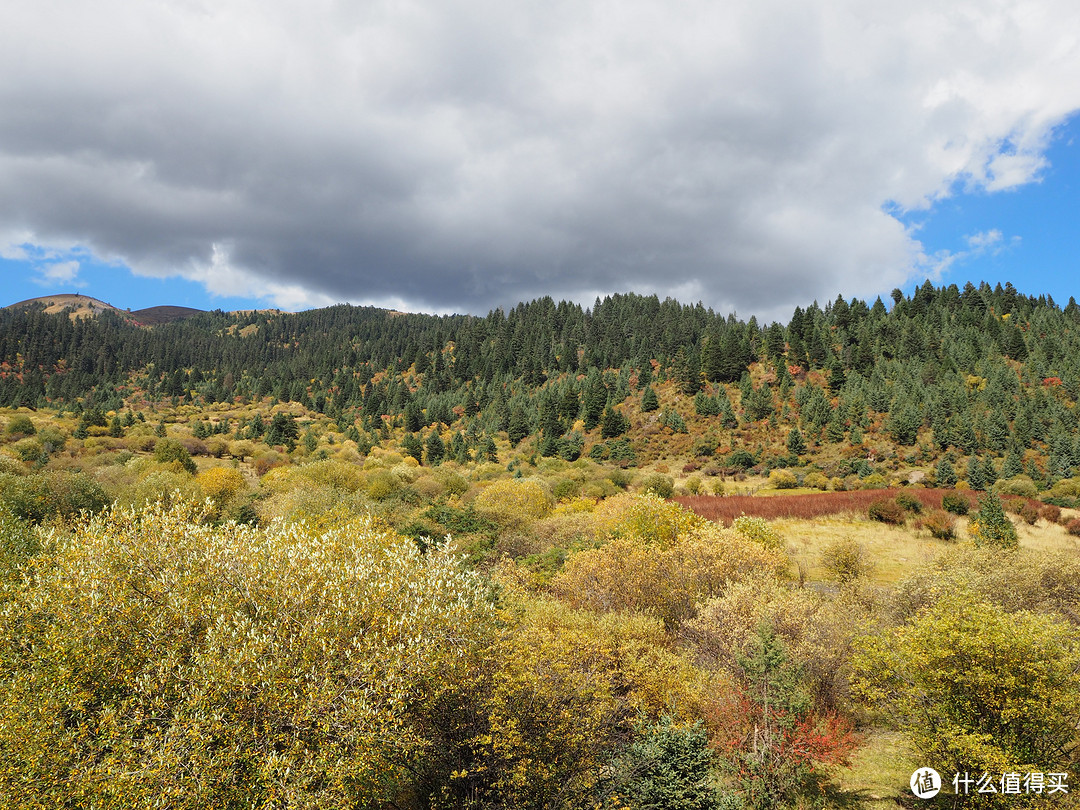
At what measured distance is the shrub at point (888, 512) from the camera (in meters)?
60.7

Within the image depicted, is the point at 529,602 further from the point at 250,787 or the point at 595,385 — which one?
the point at 595,385

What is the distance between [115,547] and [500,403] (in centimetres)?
14134

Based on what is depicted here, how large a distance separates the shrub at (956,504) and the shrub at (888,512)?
431cm

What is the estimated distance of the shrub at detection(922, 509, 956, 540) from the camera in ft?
176

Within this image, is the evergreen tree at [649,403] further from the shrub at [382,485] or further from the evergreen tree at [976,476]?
the shrub at [382,485]

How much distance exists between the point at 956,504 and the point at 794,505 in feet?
54.4

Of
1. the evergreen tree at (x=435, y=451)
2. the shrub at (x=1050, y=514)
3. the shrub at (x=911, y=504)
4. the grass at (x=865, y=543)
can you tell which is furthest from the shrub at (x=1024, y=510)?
the evergreen tree at (x=435, y=451)

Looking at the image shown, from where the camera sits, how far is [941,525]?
2121 inches

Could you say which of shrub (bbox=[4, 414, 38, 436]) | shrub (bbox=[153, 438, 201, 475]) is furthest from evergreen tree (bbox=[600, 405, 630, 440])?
shrub (bbox=[4, 414, 38, 436])

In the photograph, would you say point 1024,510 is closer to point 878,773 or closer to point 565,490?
point 565,490

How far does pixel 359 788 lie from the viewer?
43.8 feet

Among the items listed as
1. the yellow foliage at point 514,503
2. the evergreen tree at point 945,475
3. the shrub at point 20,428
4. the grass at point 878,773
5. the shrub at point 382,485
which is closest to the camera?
the grass at point 878,773

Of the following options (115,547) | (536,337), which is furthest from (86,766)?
(536,337)

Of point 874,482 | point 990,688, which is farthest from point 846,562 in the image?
point 874,482
